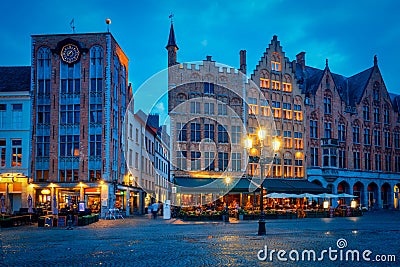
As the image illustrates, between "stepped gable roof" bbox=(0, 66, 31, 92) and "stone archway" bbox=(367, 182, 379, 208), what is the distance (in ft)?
131

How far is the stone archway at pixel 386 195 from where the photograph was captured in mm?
58562

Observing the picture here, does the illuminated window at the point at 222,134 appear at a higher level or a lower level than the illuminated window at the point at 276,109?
lower

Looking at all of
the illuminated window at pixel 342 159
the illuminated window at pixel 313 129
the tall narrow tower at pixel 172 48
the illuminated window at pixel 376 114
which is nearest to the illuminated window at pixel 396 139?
the illuminated window at pixel 376 114

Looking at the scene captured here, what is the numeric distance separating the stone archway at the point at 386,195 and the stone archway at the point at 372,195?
1461 millimetres

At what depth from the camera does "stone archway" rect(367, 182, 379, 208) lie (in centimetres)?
5735

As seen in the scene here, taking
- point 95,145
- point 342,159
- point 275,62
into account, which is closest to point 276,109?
point 275,62

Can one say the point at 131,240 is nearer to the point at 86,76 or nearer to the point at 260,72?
the point at 86,76

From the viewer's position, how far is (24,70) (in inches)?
1720

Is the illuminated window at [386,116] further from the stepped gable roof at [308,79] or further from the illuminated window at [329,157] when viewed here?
the illuminated window at [329,157]

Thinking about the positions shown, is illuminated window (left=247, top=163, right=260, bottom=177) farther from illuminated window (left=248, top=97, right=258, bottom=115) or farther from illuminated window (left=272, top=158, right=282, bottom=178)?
illuminated window (left=248, top=97, right=258, bottom=115)

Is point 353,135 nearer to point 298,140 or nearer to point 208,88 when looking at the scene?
point 298,140

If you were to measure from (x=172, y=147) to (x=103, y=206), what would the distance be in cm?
1059

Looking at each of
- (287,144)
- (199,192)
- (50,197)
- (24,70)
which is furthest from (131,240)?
(287,144)

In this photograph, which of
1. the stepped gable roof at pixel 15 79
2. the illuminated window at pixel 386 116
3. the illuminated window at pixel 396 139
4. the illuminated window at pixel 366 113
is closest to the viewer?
the stepped gable roof at pixel 15 79
